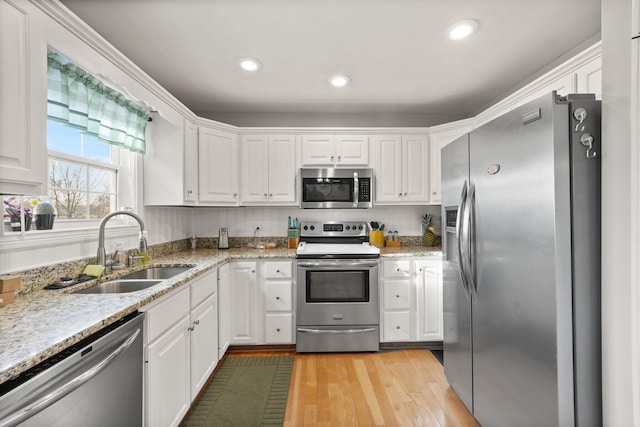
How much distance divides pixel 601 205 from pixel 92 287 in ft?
8.06

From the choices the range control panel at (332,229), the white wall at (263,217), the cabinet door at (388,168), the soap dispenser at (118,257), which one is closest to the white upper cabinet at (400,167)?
the cabinet door at (388,168)

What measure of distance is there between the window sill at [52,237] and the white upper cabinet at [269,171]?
1282 millimetres

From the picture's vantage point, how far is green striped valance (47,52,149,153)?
57.7 inches

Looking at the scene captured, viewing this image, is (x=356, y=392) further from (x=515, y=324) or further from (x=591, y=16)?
(x=591, y=16)

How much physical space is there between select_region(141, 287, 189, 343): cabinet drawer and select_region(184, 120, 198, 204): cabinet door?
112 cm

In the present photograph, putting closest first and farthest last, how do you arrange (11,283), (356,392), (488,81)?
(11,283)
(356,392)
(488,81)

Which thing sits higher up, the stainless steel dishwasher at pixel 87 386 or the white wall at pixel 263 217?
the white wall at pixel 263 217

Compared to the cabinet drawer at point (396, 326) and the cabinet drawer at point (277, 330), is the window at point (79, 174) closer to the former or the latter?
the cabinet drawer at point (277, 330)

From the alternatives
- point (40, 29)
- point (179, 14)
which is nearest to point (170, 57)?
point (179, 14)

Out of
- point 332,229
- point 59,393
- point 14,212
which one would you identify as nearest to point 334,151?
point 332,229

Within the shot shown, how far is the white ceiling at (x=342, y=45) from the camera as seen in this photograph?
1.67 meters

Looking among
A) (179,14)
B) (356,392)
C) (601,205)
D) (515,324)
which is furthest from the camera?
(356,392)

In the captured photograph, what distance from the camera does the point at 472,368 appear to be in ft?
5.63

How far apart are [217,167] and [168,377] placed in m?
1.93
